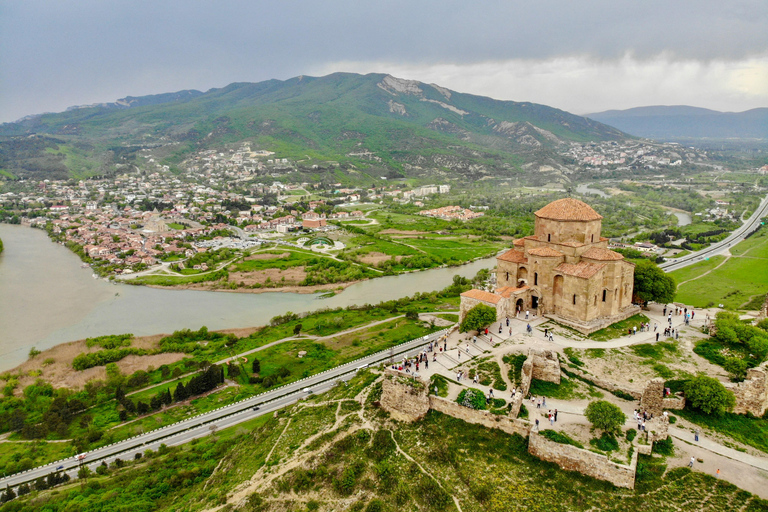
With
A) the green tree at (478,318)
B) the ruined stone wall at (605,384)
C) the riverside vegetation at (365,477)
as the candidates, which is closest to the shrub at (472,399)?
the riverside vegetation at (365,477)

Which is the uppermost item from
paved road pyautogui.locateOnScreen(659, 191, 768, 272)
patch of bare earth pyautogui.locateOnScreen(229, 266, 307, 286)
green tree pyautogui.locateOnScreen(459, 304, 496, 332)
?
green tree pyautogui.locateOnScreen(459, 304, 496, 332)

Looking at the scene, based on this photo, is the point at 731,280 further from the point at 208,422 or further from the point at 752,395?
the point at 208,422

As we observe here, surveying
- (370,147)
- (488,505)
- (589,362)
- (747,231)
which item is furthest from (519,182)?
(488,505)

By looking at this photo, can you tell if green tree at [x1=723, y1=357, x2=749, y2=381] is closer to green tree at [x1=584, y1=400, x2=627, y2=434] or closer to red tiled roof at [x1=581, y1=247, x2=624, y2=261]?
green tree at [x1=584, y1=400, x2=627, y2=434]

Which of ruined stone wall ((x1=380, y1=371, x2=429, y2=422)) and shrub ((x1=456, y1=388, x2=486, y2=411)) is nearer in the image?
shrub ((x1=456, y1=388, x2=486, y2=411))

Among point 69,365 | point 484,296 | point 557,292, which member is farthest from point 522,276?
point 69,365

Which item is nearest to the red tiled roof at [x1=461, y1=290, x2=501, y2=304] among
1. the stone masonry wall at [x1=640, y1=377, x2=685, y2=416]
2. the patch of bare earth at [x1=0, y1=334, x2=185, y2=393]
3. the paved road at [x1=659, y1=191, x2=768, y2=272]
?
the stone masonry wall at [x1=640, y1=377, x2=685, y2=416]

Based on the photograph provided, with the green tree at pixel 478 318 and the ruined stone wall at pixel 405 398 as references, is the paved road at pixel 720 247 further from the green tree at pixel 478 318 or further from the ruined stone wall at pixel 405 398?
the ruined stone wall at pixel 405 398

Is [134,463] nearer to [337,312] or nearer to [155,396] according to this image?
→ [155,396]
